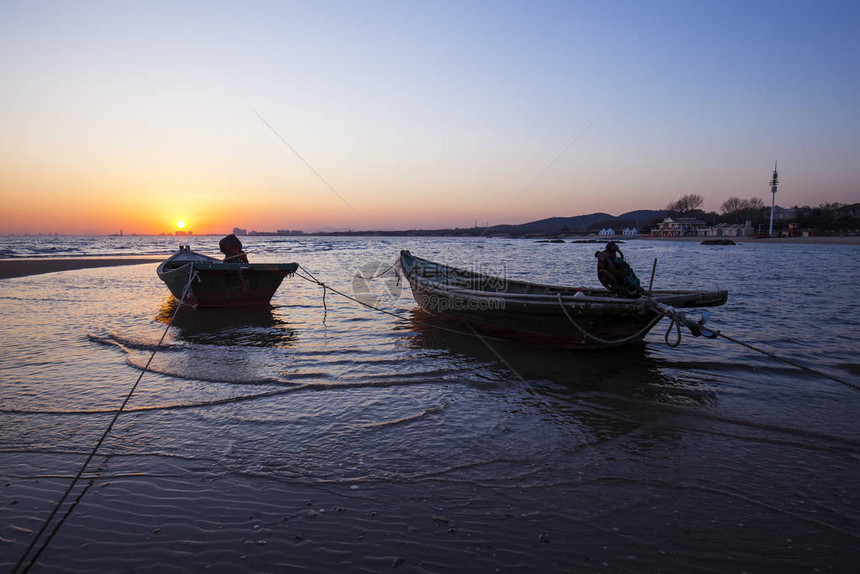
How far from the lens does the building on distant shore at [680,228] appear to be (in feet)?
443

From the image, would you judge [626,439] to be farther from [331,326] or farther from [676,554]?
[331,326]

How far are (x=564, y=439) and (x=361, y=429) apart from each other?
231cm

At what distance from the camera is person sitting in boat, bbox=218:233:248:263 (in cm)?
1373

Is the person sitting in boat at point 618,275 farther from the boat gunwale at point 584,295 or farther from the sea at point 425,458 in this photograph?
the sea at point 425,458

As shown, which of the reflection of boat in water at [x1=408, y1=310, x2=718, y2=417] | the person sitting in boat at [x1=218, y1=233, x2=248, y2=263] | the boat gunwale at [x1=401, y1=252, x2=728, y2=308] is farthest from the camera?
the person sitting in boat at [x1=218, y1=233, x2=248, y2=263]

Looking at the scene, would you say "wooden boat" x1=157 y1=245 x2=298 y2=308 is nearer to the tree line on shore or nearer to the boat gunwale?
the boat gunwale

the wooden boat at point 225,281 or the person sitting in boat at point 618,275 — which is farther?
the wooden boat at point 225,281

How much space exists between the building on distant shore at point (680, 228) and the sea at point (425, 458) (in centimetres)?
14613

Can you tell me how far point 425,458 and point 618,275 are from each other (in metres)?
5.58

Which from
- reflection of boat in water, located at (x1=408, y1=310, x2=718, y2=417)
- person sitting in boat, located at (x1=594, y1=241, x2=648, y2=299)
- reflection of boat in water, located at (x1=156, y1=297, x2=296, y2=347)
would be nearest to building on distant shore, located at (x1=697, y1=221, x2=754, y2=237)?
person sitting in boat, located at (x1=594, y1=241, x2=648, y2=299)

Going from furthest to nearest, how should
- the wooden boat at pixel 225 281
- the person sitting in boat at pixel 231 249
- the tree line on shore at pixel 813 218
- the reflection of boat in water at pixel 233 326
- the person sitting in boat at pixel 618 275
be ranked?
the tree line on shore at pixel 813 218 → the person sitting in boat at pixel 231 249 → the wooden boat at pixel 225 281 → the reflection of boat in water at pixel 233 326 → the person sitting in boat at pixel 618 275

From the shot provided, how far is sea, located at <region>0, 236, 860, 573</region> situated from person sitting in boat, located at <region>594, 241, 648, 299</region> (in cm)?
127

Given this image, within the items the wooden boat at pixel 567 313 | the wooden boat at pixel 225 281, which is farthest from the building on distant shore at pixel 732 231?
the wooden boat at pixel 225 281

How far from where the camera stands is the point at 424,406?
5.76 m
